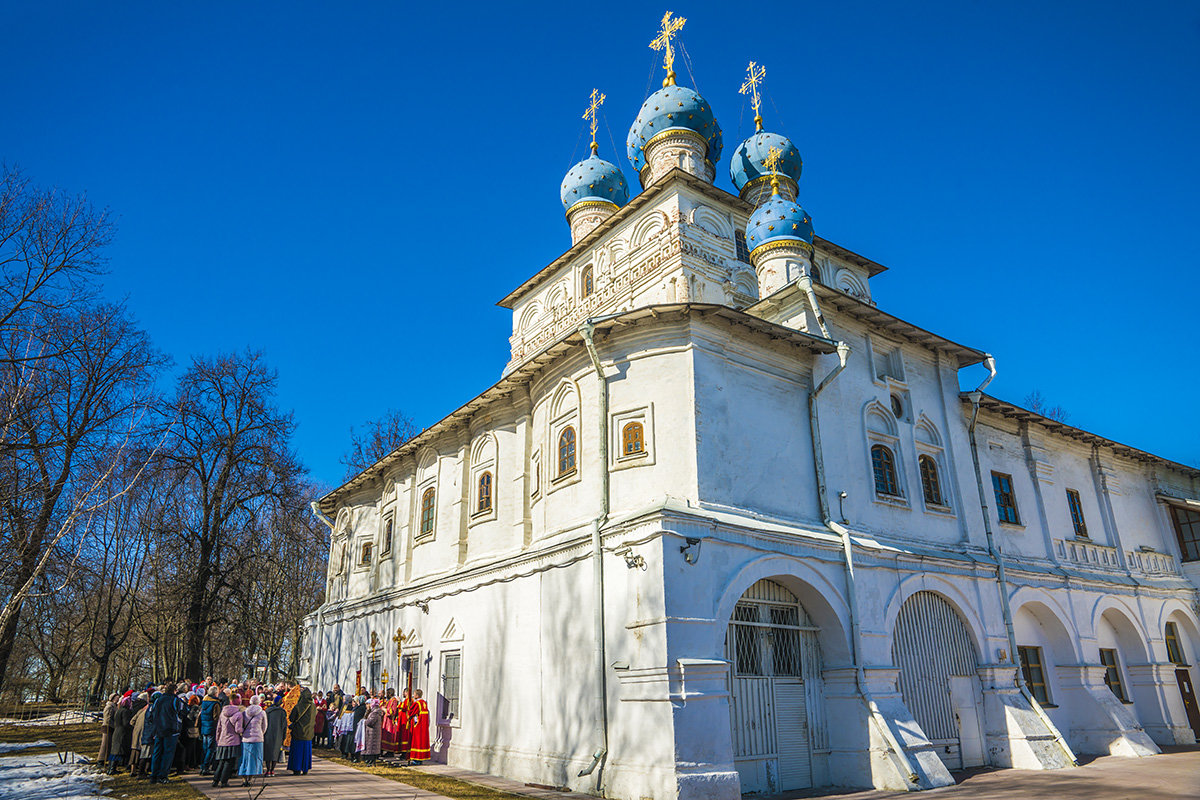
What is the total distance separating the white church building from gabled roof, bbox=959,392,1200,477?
0.42 feet

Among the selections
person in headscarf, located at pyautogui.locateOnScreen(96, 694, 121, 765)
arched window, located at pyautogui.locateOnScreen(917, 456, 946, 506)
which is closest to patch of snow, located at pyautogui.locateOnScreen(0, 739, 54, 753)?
person in headscarf, located at pyautogui.locateOnScreen(96, 694, 121, 765)

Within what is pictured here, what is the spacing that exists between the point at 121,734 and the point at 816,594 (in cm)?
1153

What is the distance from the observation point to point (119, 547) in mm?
24781

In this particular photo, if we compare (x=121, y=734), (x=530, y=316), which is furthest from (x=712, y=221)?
(x=121, y=734)

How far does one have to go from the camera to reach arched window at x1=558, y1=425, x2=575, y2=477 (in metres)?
13.2

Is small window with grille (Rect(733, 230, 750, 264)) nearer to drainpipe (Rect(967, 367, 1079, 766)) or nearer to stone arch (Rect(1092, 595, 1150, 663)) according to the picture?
drainpipe (Rect(967, 367, 1079, 766))

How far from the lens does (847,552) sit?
40.0 feet

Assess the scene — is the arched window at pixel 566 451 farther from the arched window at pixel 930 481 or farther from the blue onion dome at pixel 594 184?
the blue onion dome at pixel 594 184

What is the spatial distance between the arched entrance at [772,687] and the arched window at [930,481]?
4224 millimetres

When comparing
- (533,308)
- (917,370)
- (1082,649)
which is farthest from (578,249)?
(1082,649)

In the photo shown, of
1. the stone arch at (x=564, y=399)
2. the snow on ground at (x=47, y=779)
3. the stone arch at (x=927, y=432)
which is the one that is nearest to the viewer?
the snow on ground at (x=47, y=779)

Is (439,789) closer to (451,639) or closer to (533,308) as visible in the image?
(451,639)

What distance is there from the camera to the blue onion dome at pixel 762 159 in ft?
65.2

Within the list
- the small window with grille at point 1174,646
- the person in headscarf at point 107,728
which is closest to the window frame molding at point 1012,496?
the small window with grille at point 1174,646
